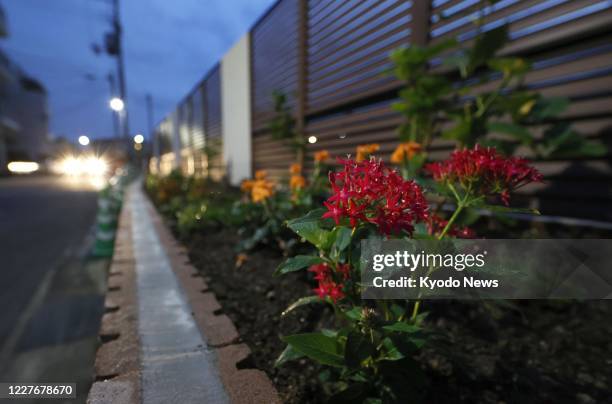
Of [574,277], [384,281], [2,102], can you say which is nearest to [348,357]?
[384,281]

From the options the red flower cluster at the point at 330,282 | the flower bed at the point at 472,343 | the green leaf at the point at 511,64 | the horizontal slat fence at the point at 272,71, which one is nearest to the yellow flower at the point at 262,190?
the flower bed at the point at 472,343

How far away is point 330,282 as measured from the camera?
2.99ft

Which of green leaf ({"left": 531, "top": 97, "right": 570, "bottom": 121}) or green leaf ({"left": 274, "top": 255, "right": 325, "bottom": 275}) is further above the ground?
green leaf ({"left": 531, "top": 97, "right": 570, "bottom": 121})

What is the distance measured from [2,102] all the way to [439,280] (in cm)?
3971

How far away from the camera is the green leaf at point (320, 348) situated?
76 centimetres

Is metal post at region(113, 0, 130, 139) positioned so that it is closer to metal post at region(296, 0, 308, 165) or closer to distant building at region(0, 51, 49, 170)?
metal post at region(296, 0, 308, 165)

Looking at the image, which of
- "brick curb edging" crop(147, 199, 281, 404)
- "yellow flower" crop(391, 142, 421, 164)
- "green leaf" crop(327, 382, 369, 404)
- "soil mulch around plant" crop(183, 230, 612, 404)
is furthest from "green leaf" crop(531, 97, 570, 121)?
"brick curb edging" crop(147, 199, 281, 404)

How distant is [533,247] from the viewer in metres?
1.37

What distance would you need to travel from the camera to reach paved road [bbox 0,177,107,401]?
5.06ft

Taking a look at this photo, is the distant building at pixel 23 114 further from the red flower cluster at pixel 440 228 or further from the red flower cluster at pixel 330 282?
the red flower cluster at pixel 440 228

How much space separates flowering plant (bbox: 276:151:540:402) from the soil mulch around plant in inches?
6.1

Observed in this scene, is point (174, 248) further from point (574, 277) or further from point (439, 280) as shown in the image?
point (574, 277)

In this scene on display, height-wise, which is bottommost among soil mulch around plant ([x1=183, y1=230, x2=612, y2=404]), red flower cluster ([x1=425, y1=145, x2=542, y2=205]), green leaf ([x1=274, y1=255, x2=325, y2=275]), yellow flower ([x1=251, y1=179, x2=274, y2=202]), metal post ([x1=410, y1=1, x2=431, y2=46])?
soil mulch around plant ([x1=183, y1=230, x2=612, y2=404])

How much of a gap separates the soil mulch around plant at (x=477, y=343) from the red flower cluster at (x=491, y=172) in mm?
415
